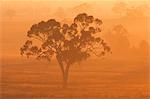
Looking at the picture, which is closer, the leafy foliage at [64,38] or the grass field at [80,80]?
the grass field at [80,80]

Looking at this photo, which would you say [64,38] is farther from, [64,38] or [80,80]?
[80,80]

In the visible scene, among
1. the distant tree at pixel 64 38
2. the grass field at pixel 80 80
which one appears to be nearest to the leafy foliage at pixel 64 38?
the distant tree at pixel 64 38

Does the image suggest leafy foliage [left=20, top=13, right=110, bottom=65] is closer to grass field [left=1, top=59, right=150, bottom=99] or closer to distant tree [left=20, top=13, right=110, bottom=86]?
distant tree [left=20, top=13, right=110, bottom=86]

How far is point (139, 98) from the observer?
177 feet

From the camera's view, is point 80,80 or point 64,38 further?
point 80,80

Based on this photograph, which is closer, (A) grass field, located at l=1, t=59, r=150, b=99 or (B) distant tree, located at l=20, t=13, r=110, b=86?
(A) grass field, located at l=1, t=59, r=150, b=99

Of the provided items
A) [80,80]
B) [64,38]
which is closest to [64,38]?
[64,38]

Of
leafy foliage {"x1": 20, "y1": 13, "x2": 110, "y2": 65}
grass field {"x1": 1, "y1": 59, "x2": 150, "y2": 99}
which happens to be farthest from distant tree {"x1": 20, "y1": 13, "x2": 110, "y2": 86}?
grass field {"x1": 1, "y1": 59, "x2": 150, "y2": 99}

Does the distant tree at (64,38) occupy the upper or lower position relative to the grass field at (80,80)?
upper

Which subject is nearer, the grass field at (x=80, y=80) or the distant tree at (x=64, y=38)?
the grass field at (x=80, y=80)

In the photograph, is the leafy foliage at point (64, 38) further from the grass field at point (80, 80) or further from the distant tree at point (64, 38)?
the grass field at point (80, 80)

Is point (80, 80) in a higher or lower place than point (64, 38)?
lower

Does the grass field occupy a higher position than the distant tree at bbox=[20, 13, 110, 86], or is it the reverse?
the distant tree at bbox=[20, 13, 110, 86]

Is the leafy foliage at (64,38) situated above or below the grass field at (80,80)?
above
